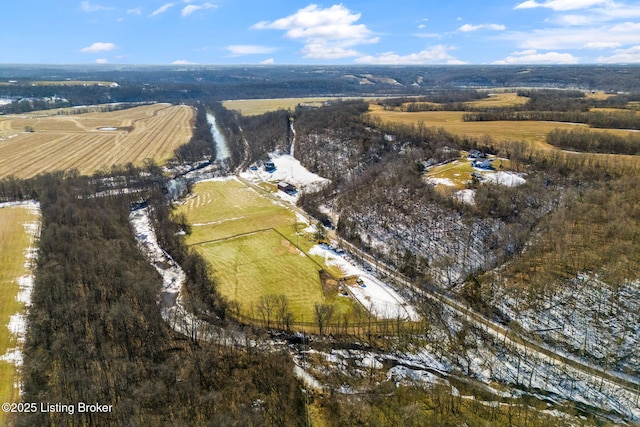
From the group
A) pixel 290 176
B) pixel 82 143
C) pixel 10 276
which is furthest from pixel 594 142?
pixel 82 143

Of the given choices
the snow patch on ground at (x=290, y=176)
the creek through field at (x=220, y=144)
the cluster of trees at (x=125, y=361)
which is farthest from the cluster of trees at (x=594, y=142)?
the creek through field at (x=220, y=144)

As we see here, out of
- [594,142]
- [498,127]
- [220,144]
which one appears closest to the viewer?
[594,142]

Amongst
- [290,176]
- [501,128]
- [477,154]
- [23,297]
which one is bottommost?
[23,297]

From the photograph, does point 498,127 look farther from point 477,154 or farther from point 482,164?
point 482,164

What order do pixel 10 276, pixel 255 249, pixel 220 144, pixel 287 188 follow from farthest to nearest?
1. pixel 220 144
2. pixel 287 188
3. pixel 255 249
4. pixel 10 276

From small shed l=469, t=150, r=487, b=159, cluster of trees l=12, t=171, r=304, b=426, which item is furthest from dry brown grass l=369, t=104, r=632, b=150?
cluster of trees l=12, t=171, r=304, b=426

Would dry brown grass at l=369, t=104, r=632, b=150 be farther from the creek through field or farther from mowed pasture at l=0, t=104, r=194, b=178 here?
mowed pasture at l=0, t=104, r=194, b=178

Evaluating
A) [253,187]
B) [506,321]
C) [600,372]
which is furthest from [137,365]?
[253,187]
